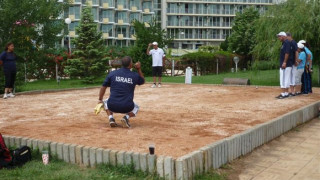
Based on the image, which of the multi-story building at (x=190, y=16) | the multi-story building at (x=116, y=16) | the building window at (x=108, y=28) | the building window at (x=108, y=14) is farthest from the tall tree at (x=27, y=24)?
the multi-story building at (x=190, y=16)

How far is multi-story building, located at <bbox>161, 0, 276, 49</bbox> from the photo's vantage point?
266 ft

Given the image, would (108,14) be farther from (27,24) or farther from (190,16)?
(27,24)

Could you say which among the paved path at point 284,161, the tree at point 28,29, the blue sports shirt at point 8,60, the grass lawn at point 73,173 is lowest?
the paved path at point 284,161

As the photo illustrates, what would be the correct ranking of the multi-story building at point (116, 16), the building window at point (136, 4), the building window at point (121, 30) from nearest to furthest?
1. the multi-story building at point (116, 16)
2. the building window at point (121, 30)
3. the building window at point (136, 4)

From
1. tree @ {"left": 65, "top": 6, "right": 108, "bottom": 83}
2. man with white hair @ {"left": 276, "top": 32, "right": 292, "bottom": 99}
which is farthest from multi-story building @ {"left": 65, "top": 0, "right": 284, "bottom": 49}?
man with white hair @ {"left": 276, "top": 32, "right": 292, "bottom": 99}

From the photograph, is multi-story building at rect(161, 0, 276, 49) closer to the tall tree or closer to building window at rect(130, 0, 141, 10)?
building window at rect(130, 0, 141, 10)

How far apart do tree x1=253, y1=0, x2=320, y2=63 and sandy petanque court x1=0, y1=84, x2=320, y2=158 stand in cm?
415

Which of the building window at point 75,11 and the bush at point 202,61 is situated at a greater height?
the building window at point 75,11

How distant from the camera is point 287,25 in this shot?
15.9 metres

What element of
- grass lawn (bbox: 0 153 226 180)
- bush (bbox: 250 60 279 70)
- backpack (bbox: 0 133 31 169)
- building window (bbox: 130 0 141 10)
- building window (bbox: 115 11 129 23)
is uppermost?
building window (bbox: 130 0 141 10)

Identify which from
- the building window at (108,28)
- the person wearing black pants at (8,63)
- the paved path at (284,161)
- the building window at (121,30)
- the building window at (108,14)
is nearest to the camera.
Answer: the paved path at (284,161)

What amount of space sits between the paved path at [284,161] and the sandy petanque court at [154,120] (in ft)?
1.82

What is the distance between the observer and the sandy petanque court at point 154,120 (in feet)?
20.0

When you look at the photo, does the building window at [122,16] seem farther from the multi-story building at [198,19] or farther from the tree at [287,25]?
the tree at [287,25]
